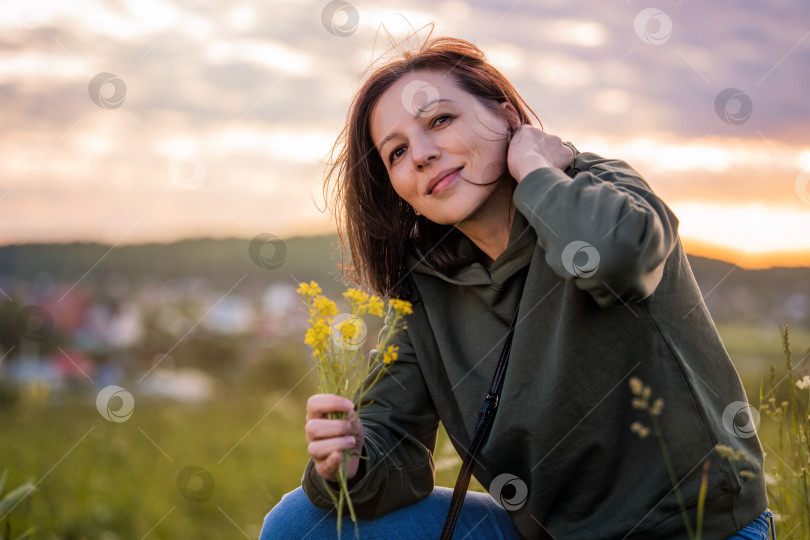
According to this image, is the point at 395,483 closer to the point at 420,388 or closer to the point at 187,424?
the point at 420,388

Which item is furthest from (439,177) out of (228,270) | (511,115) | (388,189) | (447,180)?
(228,270)

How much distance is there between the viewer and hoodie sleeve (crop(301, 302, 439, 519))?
187 cm

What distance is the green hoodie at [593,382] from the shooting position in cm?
154

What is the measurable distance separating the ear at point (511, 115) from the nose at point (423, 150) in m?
0.28

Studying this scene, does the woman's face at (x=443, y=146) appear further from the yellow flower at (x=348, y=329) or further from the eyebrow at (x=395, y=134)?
the yellow flower at (x=348, y=329)

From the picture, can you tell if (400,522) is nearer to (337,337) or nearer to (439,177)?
(337,337)

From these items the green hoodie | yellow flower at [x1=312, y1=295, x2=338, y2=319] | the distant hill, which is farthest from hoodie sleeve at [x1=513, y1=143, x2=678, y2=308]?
the distant hill

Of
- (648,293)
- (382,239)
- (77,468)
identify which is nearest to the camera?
(648,293)

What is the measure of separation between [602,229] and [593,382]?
471 mm

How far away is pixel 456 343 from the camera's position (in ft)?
6.90

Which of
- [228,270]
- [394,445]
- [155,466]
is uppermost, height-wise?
[394,445]

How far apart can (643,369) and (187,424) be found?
19.1 ft

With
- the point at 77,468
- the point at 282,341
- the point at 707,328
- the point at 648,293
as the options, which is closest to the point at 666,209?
the point at 648,293

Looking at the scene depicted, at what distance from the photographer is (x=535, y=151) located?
1824 mm
